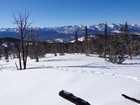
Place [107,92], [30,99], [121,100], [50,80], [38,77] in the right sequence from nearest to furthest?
[121,100]
[107,92]
[30,99]
[50,80]
[38,77]

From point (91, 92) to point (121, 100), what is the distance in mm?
3236

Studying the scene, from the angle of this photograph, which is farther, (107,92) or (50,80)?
(50,80)

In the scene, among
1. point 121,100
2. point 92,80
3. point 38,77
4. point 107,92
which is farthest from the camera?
point 38,77

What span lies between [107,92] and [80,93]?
1.87 metres

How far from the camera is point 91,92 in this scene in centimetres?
1862

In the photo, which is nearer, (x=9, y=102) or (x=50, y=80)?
(x=9, y=102)

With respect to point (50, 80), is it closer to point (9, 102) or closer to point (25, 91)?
point (25, 91)

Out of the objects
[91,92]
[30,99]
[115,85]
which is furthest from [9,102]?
[115,85]

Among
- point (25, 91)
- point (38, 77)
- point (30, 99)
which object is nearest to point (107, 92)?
point (30, 99)

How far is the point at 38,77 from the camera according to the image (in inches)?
1030

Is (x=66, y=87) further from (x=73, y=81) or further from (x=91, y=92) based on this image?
(x=91, y=92)

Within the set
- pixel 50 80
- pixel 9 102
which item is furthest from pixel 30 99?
pixel 50 80

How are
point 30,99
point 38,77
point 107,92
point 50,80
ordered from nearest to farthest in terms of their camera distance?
point 107,92 < point 30,99 < point 50,80 < point 38,77

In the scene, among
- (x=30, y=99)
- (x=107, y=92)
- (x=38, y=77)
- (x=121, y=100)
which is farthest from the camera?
(x=38, y=77)
